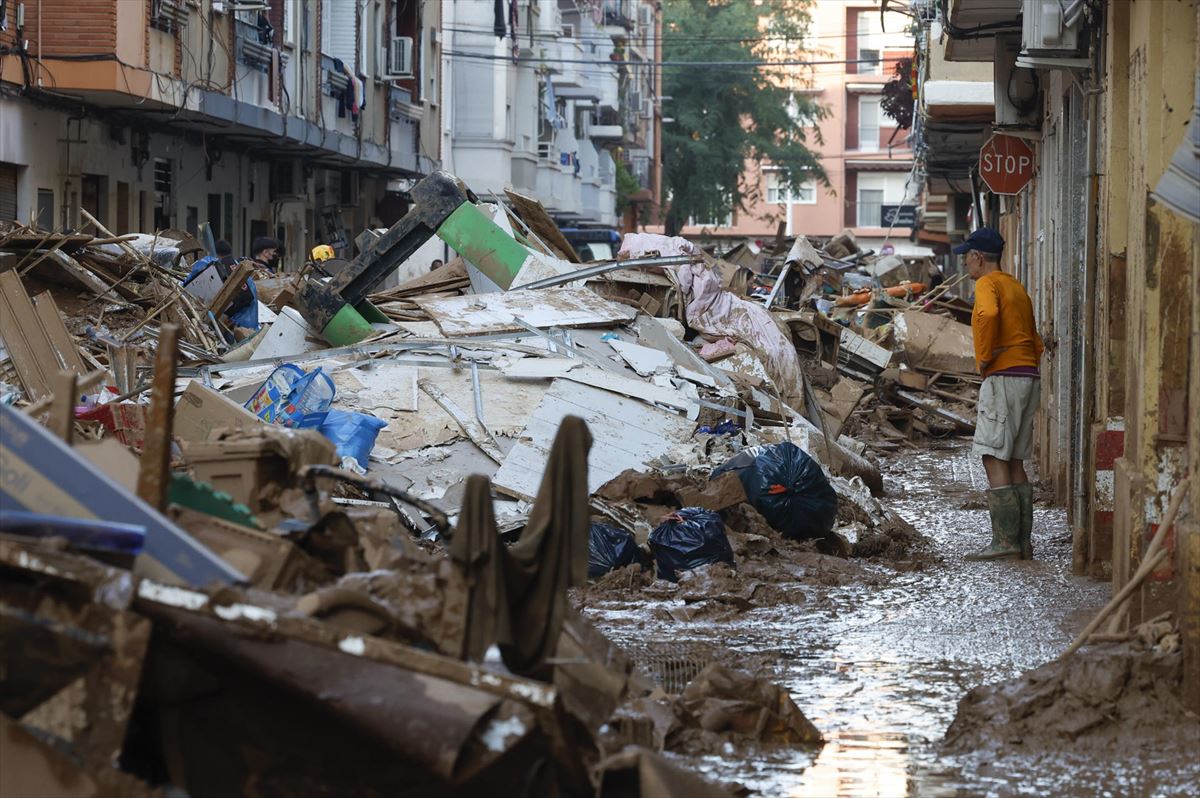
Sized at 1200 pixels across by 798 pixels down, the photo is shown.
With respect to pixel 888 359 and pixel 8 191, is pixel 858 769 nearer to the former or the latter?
pixel 888 359

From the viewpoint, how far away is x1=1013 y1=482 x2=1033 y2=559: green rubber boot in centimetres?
1062

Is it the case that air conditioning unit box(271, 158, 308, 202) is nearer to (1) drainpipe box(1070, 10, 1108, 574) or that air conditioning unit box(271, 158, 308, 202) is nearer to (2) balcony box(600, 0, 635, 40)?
(1) drainpipe box(1070, 10, 1108, 574)

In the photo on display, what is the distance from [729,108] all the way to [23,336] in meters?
60.1

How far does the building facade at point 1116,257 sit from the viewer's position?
6.84 metres

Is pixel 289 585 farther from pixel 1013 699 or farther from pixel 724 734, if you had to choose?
pixel 1013 699

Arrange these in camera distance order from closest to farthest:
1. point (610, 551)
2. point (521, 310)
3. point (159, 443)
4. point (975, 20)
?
point (159, 443) < point (610, 551) < point (975, 20) < point (521, 310)

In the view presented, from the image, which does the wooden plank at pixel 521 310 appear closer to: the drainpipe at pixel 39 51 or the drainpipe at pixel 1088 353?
the drainpipe at pixel 1088 353

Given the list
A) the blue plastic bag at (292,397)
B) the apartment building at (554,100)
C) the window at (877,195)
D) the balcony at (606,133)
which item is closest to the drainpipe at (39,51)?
the blue plastic bag at (292,397)

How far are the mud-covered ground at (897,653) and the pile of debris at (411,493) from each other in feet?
0.75

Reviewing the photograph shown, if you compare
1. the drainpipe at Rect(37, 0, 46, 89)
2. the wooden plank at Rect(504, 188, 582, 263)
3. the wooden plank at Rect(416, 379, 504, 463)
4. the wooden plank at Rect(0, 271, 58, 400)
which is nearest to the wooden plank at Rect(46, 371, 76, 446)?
the wooden plank at Rect(416, 379, 504, 463)

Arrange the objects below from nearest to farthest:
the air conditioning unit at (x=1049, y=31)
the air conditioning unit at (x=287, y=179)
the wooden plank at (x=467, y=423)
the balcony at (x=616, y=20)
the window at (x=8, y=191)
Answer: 1. the air conditioning unit at (x=1049, y=31)
2. the wooden plank at (x=467, y=423)
3. the window at (x=8, y=191)
4. the air conditioning unit at (x=287, y=179)
5. the balcony at (x=616, y=20)

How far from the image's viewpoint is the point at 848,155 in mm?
82625

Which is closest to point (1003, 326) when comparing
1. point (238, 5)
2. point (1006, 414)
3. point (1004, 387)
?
point (1004, 387)

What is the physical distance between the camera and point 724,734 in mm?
6109
